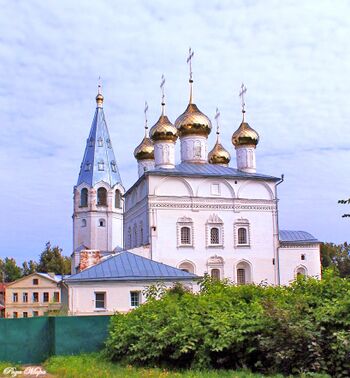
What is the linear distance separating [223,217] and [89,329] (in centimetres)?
1441

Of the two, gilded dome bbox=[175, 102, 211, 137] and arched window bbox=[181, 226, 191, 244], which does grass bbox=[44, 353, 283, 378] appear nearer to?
arched window bbox=[181, 226, 191, 244]

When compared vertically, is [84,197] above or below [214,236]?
above

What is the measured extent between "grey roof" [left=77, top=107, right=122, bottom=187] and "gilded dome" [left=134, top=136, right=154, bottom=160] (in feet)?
16.2

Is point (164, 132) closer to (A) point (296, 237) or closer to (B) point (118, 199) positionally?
(A) point (296, 237)

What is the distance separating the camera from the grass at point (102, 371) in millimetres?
8078

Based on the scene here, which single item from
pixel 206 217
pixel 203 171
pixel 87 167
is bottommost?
pixel 206 217

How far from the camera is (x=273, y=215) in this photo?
27078mm

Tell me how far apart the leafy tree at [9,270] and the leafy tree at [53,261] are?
8.22 meters

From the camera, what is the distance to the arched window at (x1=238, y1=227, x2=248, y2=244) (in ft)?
86.7

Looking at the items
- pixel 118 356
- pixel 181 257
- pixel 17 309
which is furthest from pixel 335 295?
pixel 17 309

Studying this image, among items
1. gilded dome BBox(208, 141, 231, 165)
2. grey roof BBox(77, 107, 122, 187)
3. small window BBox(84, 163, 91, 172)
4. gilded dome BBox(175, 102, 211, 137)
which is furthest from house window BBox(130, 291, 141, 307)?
small window BBox(84, 163, 91, 172)

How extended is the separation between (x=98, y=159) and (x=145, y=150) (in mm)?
6105

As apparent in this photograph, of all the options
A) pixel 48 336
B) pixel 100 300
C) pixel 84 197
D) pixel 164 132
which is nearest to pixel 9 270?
pixel 84 197

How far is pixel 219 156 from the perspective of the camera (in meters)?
33.9
